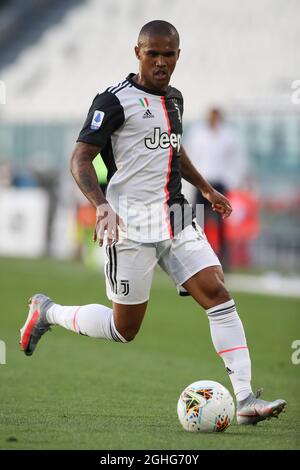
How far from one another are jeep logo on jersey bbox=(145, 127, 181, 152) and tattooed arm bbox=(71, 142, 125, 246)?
0.32m

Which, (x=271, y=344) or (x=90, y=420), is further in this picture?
(x=271, y=344)

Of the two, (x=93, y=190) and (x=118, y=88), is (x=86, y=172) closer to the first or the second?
(x=93, y=190)

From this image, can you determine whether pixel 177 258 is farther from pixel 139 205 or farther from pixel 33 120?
pixel 33 120

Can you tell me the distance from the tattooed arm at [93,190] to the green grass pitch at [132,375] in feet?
3.53

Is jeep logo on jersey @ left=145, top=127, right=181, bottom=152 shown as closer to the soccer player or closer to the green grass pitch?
the soccer player

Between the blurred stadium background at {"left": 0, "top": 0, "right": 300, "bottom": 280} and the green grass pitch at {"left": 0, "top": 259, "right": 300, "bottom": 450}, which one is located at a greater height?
the blurred stadium background at {"left": 0, "top": 0, "right": 300, "bottom": 280}

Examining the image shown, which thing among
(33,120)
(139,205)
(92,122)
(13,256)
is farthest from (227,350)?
(33,120)

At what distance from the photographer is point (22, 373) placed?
822 cm

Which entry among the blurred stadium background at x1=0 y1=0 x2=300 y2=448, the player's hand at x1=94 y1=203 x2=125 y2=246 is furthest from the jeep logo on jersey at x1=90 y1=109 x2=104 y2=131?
the blurred stadium background at x1=0 y1=0 x2=300 y2=448

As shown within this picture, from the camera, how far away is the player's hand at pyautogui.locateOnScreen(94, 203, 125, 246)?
5594 millimetres

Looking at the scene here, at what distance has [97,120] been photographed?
5973 millimetres

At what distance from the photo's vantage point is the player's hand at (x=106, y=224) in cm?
559

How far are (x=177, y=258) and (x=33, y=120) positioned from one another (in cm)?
2151

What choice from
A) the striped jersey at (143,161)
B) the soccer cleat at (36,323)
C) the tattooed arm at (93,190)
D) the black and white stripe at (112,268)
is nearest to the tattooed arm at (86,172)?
the tattooed arm at (93,190)
